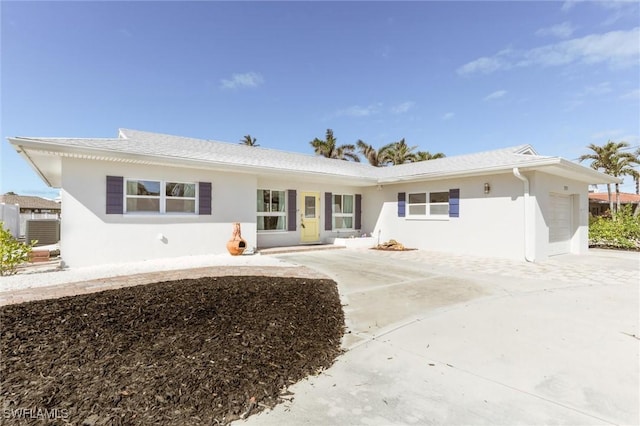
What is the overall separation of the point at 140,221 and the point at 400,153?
84.0ft

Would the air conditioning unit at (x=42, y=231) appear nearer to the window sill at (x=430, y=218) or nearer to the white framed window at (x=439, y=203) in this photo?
the window sill at (x=430, y=218)

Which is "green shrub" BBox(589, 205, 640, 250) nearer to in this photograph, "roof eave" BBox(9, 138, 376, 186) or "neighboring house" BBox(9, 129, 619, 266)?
"neighboring house" BBox(9, 129, 619, 266)

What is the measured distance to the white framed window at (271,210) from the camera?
1234 cm

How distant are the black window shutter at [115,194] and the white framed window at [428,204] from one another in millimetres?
10697

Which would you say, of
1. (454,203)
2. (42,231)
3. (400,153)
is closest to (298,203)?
(454,203)

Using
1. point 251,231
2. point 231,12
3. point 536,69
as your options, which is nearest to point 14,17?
point 231,12

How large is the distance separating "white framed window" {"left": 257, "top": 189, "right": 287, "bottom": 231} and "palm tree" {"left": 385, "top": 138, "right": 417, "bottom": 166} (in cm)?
1997

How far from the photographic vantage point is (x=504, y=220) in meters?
10.4

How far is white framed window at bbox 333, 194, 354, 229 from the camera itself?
14547mm

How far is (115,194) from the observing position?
8422 millimetres

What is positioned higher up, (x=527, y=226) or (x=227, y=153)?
(x=227, y=153)

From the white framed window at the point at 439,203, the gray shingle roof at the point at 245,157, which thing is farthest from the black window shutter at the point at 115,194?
the white framed window at the point at 439,203

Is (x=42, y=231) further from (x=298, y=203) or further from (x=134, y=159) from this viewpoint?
(x=298, y=203)

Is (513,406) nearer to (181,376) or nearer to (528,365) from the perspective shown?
(528,365)
